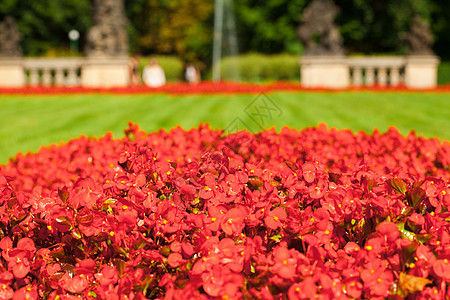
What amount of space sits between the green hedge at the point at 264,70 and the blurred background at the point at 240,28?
7 centimetres

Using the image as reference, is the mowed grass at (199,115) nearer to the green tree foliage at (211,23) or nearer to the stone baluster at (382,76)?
the stone baluster at (382,76)

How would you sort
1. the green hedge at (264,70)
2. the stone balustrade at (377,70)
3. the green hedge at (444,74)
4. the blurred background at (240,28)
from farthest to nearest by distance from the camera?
the blurred background at (240,28) < the green hedge at (264,70) < the green hedge at (444,74) < the stone balustrade at (377,70)

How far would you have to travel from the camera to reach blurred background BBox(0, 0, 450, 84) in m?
37.2

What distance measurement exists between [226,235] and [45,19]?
48256 mm

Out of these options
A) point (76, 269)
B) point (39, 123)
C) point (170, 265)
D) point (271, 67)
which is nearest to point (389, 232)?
point (170, 265)

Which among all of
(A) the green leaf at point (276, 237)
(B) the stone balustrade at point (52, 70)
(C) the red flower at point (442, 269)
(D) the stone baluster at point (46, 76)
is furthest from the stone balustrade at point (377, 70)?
(C) the red flower at point (442, 269)

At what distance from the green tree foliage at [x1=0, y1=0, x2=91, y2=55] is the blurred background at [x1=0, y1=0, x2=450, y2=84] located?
0.27 ft

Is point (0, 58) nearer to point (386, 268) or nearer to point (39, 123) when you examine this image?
point (39, 123)

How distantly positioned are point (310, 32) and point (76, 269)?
1922 centimetres

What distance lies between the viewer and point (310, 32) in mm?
20203

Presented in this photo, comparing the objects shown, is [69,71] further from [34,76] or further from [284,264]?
[284,264]

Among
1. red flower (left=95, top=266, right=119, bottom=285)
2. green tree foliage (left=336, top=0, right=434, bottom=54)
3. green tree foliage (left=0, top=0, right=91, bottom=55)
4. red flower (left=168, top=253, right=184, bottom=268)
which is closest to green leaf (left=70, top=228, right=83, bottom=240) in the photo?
red flower (left=95, top=266, right=119, bottom=285)

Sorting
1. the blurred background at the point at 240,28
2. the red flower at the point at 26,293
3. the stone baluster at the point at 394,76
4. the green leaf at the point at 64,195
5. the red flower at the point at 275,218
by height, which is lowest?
the red flower at the point at 26,293

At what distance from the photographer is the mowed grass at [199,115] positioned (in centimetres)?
853
